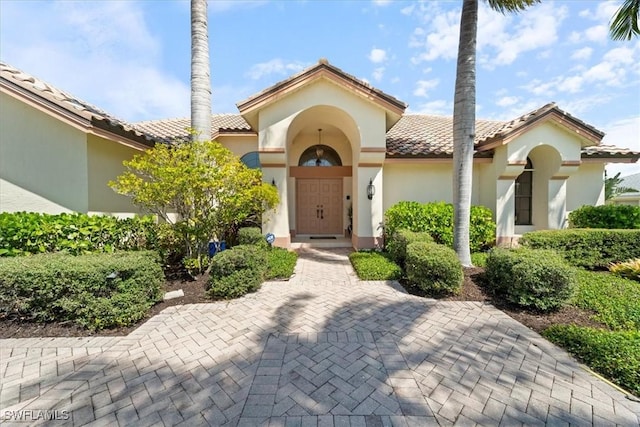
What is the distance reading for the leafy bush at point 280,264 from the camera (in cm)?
679

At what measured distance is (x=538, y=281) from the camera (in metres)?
4.82

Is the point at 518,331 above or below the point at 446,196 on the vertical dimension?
below

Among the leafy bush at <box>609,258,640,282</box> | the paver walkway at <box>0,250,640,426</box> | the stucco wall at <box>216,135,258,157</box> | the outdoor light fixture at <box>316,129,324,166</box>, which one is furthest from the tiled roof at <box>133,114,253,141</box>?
the leafy bush at <box>609,258,640,282</box>

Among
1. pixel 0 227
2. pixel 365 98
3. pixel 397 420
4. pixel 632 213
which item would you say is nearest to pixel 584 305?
pixel 397 420

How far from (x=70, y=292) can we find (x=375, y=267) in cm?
660

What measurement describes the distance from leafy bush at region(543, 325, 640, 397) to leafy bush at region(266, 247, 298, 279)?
548cm

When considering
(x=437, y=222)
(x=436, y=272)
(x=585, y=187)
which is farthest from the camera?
(x=585, y=187)

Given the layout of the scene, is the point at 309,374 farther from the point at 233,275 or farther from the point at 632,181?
the point at 632,181

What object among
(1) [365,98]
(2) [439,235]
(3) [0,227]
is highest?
(1) [365,98]

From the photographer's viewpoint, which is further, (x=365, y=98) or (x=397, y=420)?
(x=365, y=98)

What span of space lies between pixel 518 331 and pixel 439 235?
503cm

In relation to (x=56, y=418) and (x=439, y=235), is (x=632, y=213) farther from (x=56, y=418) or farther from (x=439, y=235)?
(x=56, y=418)

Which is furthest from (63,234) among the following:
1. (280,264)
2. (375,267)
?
(375,267)

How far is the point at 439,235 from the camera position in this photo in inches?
349
